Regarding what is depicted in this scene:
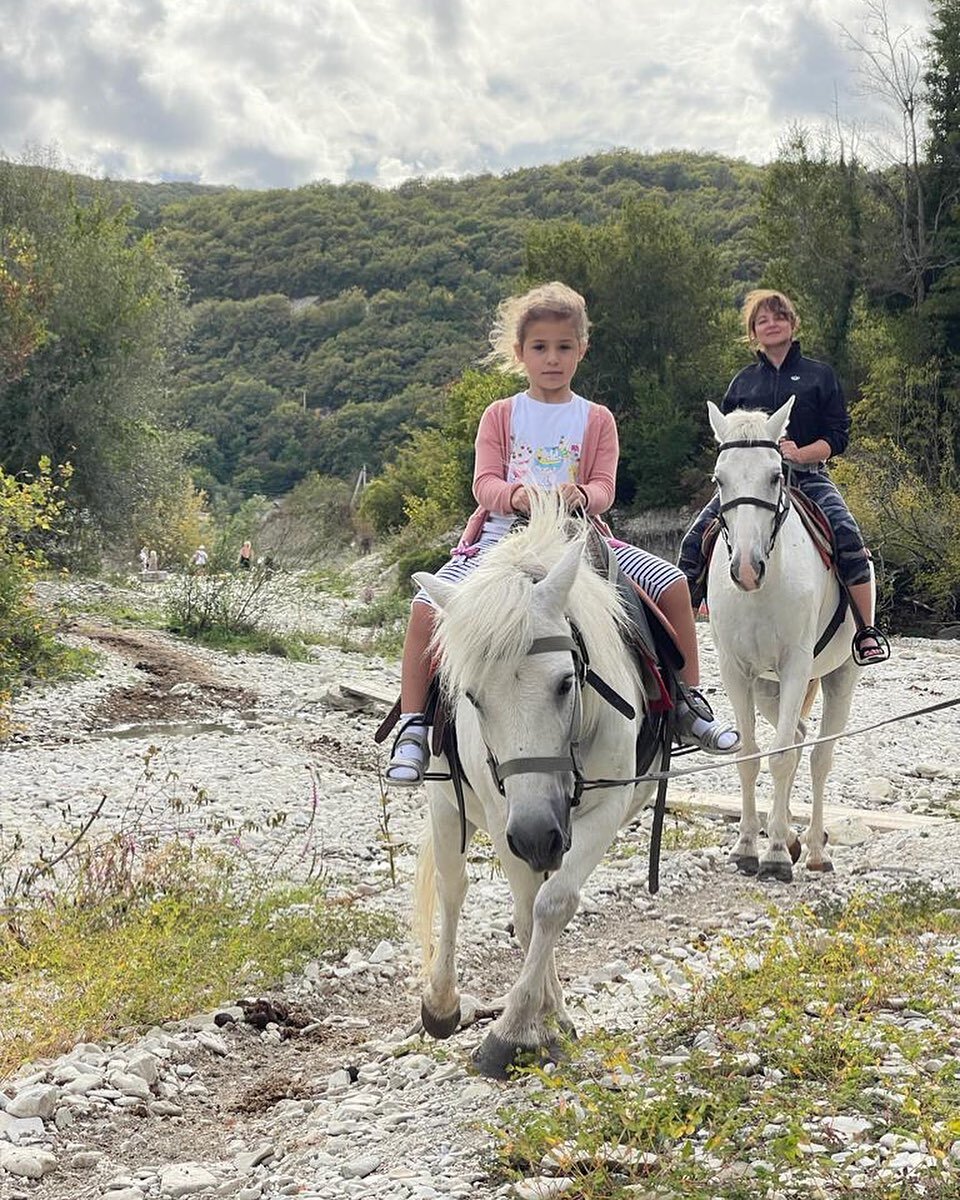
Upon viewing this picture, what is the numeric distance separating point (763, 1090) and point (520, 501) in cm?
220

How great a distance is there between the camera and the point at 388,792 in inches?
411

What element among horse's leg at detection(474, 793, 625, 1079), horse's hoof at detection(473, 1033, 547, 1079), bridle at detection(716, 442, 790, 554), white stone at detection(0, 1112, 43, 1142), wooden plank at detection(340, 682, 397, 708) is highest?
bridle at detection(716, 442, 790, 554)

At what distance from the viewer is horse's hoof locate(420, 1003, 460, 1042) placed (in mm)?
4383

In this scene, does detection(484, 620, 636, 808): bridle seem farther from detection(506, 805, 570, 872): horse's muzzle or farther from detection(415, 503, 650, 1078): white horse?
detection(506, 805, 570, 872): horse's muzzle

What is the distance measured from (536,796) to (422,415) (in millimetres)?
59485

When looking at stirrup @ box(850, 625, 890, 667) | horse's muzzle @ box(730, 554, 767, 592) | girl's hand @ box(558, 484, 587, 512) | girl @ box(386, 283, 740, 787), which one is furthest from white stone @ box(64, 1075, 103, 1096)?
stirrup @ box(850, 625, 890, 667)

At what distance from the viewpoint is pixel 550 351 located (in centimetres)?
467

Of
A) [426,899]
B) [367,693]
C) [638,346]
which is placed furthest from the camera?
[638,346]

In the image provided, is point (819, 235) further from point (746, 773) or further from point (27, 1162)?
point (27, 1162)

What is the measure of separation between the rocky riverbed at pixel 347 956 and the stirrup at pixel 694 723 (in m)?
0.91

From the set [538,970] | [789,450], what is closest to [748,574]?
[789,450]

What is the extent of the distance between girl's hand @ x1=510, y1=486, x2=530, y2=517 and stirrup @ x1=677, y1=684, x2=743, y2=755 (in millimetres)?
1054

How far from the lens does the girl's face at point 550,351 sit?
4660 millimetres

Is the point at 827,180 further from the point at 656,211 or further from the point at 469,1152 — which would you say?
the point at 469,1152
